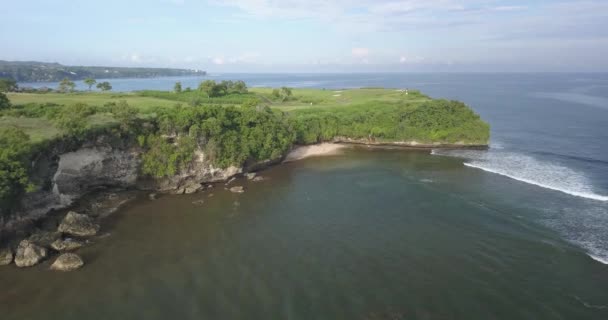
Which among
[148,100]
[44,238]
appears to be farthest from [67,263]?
[148,100]

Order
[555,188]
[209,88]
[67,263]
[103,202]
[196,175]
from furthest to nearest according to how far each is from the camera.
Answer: [209,88] → [196,175] → [555,188] → [103,202] → [67,263]

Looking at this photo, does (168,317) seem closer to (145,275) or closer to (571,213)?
(145,275)

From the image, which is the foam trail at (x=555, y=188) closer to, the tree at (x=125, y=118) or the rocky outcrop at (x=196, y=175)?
the rocky outcrop at (x=196, y=175)

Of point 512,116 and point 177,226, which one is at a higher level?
point 512,116

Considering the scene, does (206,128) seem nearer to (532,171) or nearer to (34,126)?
(34,126)

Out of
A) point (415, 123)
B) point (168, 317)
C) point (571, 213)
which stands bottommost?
point (168, 317)

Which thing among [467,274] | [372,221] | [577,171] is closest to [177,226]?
[372,221]
